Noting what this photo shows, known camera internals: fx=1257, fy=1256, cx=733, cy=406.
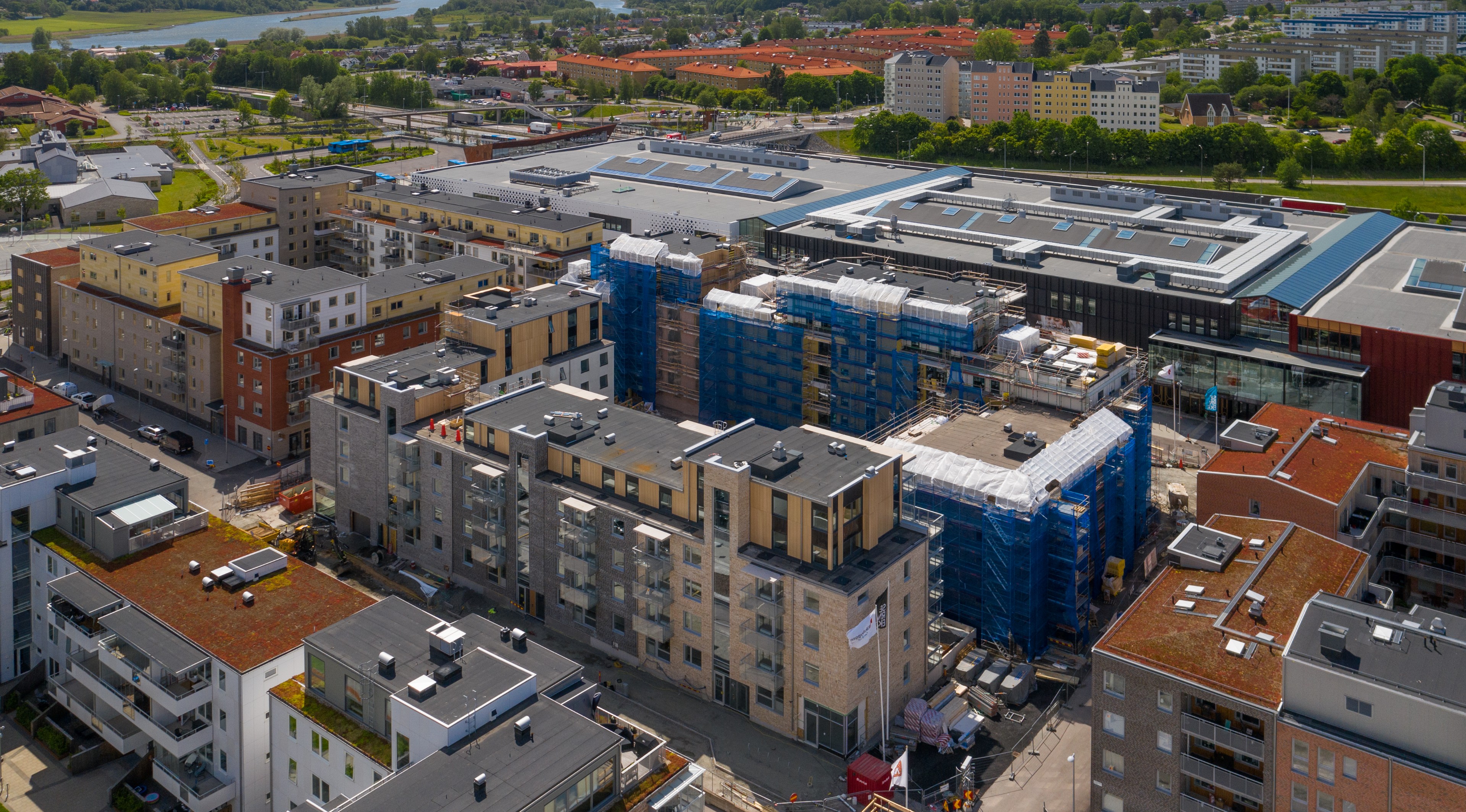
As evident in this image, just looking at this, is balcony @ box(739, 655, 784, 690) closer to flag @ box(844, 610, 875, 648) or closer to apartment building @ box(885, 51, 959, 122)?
flag @ box(844, 610, 875, 648)

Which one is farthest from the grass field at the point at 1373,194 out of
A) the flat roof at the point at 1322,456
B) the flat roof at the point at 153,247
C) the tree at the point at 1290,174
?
the flat roof at the point at 153,247

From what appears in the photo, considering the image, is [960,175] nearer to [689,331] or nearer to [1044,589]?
[689,331]

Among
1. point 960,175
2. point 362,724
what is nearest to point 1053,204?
point 960,175

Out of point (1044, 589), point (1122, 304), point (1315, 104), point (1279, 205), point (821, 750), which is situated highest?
point (1315, 104)

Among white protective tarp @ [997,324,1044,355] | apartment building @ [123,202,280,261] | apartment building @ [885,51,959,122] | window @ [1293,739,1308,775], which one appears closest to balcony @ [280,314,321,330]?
apartment building @ [123,202,280,261]

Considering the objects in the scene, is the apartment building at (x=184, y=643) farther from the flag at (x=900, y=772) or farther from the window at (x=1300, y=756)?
the window at (x=1300, y=756)

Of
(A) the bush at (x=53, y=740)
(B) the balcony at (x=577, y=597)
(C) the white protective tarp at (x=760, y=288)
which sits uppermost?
(C) the white protective tarp at (x=760, y=288)

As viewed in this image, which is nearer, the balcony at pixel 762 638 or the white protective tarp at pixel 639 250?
the balcony at pixel 762 638
